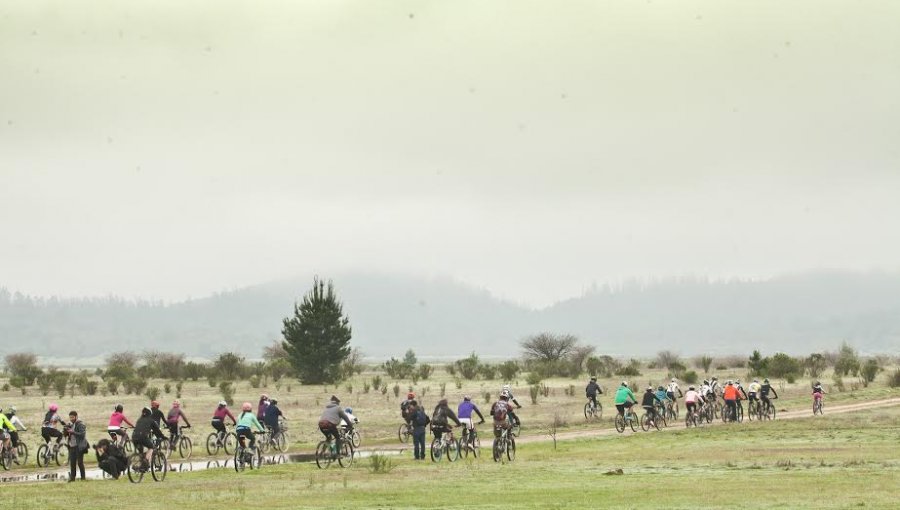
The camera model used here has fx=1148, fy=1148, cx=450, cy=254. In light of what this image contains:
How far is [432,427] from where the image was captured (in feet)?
112

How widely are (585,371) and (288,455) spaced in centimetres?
7405

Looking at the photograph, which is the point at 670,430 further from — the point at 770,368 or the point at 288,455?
the point at 770,368

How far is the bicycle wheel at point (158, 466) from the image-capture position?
29.9 metres

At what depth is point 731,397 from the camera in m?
47.7

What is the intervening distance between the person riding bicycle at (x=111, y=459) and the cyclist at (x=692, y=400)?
2399 cm

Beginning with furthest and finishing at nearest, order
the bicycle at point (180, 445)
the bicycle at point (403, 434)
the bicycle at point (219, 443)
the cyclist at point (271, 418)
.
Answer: the bicycle at point (403, 434) → the bicycle at point (219, 443) → the cyclist at point (271, 418) → the bicycle at point (180, 445)

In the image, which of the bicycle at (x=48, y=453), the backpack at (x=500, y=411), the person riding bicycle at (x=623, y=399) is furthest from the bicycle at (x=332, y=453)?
the person riding bicycle at (x=623, y=399)

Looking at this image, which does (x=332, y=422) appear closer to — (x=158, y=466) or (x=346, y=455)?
(x=346, y=455)

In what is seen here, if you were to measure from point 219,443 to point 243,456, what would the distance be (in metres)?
6.38

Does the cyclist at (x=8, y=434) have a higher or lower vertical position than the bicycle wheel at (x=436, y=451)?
higher

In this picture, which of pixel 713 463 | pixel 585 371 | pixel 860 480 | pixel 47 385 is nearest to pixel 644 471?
pixel 713 463

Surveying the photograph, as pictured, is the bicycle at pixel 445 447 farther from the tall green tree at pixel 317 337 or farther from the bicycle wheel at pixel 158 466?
the tall green tree at pixel 317 337

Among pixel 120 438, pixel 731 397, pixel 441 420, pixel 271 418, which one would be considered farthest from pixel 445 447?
pixel 731 397

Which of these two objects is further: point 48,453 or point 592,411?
point 592,411
